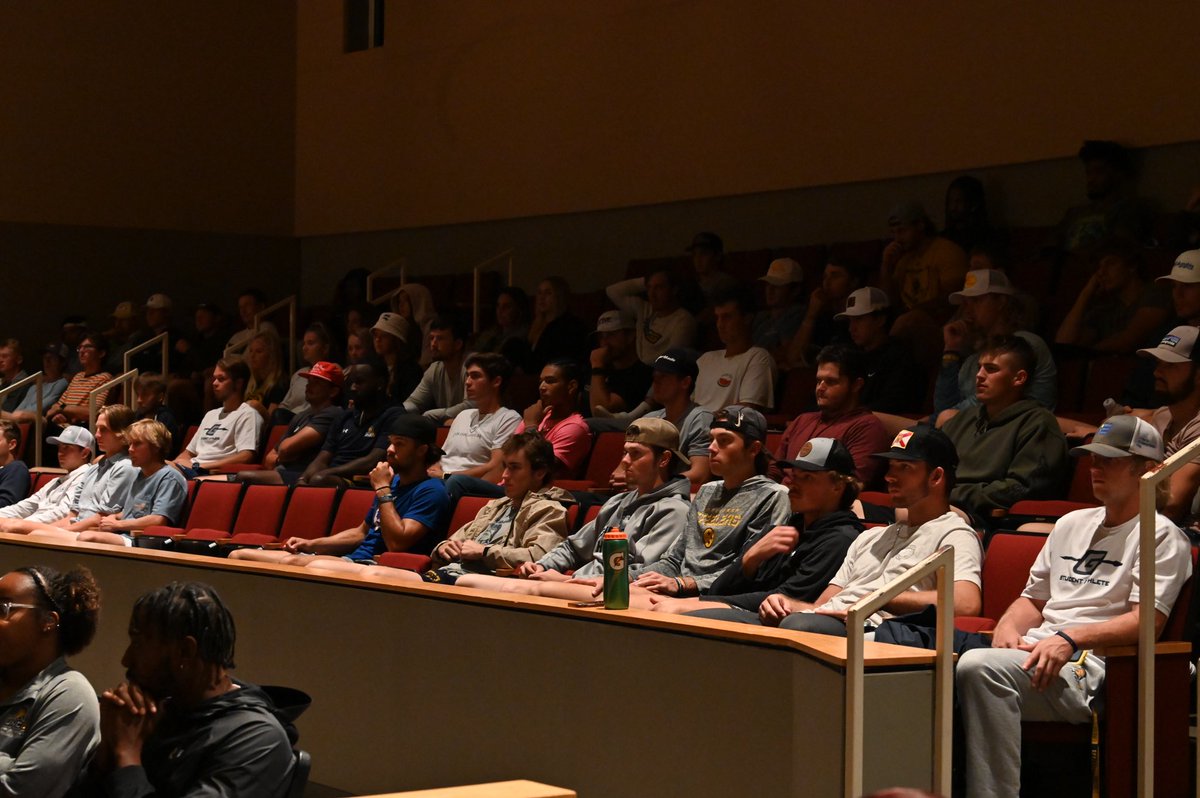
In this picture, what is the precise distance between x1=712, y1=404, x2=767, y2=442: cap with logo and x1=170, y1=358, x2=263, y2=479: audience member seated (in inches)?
158

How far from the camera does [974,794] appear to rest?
3102 mm

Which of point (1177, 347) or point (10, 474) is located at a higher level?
point (1177, 347)

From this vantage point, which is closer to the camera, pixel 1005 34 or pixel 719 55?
pixel 1005 34

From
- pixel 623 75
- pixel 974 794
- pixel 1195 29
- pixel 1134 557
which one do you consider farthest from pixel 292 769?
pixel 623 75

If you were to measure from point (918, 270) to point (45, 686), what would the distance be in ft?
15.8

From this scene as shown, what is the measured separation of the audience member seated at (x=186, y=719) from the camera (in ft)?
8.45

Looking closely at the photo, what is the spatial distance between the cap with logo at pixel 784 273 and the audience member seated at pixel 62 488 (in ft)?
11.1

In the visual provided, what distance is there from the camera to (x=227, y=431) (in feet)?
26.2

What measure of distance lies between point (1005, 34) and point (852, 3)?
96cm

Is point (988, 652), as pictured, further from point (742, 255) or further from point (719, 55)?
point (719, 55)

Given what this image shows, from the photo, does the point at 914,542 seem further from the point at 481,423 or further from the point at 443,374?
the point at 443,374

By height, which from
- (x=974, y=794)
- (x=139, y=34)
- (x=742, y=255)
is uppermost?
(x=139, y=34)

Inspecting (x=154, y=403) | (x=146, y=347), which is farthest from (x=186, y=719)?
(x=146, y=347)

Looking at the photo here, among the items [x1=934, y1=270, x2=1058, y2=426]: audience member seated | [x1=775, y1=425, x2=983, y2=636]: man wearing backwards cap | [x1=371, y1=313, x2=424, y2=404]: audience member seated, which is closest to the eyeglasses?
[x1=775, y1=425, x2=983, y2=636]: man wearing backwards cap
